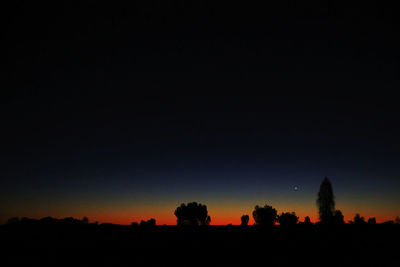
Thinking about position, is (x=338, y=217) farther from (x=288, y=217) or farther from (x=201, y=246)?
(x=201, y=246)

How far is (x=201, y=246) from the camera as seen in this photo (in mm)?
33188

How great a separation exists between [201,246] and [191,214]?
227 ft

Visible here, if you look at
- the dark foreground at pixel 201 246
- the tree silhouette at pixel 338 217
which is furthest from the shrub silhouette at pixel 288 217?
the dark foreground at pixel 201 246

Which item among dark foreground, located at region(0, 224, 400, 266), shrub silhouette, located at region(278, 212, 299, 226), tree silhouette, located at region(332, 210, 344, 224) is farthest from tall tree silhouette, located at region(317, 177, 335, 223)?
dark foreground, located at region(0, 224, 400, 266)

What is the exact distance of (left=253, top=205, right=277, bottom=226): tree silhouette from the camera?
98.9m

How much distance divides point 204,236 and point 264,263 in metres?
11.3

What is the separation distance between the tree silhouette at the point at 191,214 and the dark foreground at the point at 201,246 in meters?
60.9

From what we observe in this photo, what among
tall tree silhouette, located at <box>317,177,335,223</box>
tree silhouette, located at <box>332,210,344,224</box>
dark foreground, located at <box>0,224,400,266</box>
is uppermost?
tall tree silhouette, located at <box>317,177,335,223</box>

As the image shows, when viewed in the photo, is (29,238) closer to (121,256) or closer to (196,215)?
(121,256)

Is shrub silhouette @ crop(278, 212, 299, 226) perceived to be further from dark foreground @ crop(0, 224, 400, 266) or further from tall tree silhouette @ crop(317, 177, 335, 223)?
dark foreground @ crop(0, 224, 400, 266)

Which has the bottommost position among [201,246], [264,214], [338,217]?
[201,246]

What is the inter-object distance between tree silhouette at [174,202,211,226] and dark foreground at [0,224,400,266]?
6089cm

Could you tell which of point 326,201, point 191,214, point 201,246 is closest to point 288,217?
point 326,201

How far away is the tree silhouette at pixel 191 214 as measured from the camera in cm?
10044
